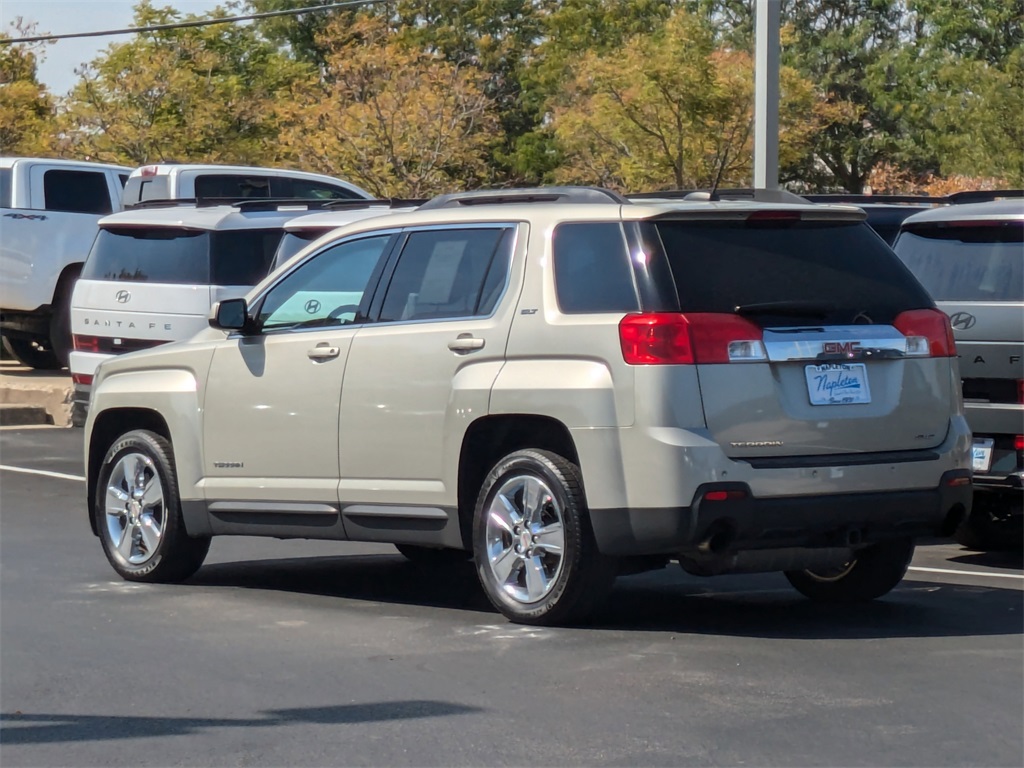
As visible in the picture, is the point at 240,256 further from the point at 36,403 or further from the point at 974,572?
the point at 974,572

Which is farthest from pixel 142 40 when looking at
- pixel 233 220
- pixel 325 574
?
pixel 325 574

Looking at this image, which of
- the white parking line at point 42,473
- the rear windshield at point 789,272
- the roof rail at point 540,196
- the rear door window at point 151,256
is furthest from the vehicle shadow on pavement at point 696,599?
the rear door window at point 151,256

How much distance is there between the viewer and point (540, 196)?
7.86 meters

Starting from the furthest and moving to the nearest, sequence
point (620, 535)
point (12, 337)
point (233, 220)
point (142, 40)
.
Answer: point (142, 40) → point (12, 337) → point (233, 220) → point (620, 535)

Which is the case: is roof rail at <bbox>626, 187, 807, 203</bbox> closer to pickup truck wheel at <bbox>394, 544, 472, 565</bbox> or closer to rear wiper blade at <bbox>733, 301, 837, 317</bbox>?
rear wiper blade at <bbox>733, 301, 837, 317</bbox>

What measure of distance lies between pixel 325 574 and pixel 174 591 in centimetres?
94

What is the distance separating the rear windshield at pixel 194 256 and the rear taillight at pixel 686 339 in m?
7.45

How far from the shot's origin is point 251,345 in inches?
338

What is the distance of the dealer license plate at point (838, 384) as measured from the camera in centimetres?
709

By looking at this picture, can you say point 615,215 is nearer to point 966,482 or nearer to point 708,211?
point 708,211

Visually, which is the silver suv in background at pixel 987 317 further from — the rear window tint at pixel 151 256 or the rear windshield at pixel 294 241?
the rear window tint at pixel 151 256

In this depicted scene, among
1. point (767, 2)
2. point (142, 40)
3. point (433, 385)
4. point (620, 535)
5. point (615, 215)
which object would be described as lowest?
point (620, 535)

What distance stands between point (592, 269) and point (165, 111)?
122 feet

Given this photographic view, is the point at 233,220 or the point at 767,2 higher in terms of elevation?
the point at 767,2
